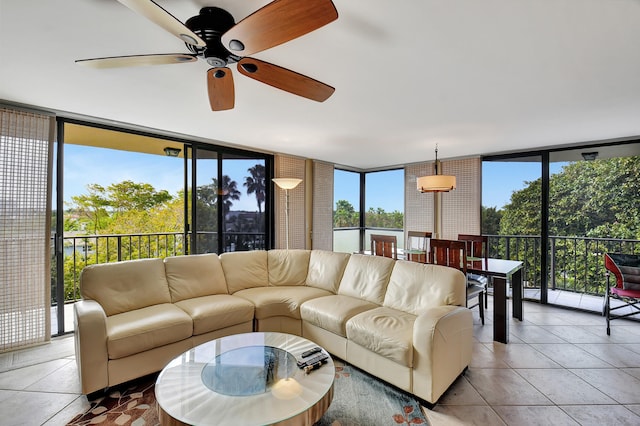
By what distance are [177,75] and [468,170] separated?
176 inches

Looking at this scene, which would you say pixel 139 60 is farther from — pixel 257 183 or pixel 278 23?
pixel 257 183

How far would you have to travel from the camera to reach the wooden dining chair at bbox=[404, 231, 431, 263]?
373 cm

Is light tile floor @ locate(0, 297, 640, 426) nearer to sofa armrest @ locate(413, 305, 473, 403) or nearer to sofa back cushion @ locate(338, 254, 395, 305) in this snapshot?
sofa armrest @ locate(413, 305, 473, 403)

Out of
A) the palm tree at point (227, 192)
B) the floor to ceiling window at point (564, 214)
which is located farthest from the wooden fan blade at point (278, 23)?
the floor to ceiling window at point (564, 214)

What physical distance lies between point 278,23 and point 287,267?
2.81 m

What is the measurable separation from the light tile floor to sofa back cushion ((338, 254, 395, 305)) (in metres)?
0.97

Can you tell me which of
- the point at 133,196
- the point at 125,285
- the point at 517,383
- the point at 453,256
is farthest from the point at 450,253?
the point at 133,196

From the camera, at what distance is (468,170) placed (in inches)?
189

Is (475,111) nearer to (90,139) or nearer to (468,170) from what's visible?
(468,170)

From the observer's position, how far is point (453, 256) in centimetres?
306

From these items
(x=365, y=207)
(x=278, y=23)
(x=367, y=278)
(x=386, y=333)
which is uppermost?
(x=278, y=23)

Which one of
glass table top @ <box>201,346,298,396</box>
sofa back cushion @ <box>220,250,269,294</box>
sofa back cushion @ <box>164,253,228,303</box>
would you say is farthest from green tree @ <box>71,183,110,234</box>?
glass table top @ <box>201,346,298,396</box>

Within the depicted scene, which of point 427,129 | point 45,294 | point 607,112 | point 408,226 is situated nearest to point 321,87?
point 427,129

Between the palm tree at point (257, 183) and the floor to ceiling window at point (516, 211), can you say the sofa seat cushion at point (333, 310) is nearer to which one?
the palm tree at point (257, 183)
